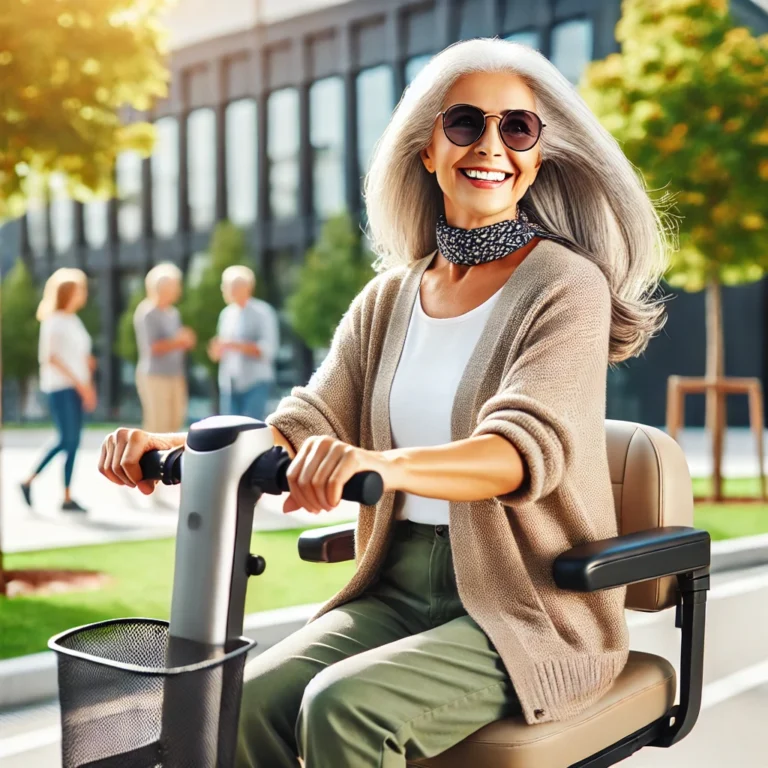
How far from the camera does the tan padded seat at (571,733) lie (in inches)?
71.7

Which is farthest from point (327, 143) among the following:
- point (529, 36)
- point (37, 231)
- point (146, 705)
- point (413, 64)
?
point (146, 705)

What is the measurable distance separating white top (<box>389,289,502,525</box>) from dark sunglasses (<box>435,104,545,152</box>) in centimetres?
27

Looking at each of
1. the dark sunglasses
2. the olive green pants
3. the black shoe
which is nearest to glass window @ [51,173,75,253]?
the black shoe

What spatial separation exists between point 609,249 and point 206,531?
105 cm

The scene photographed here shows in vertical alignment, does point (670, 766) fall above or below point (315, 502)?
below

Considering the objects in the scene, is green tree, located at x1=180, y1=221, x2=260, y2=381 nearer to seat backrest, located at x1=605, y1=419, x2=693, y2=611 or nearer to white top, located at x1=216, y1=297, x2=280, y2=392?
white top, located at x1=216, y1=297, x2=280, y2=392

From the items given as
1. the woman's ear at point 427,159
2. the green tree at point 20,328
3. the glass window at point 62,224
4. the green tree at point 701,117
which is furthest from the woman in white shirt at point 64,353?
the glass window at point 62,224

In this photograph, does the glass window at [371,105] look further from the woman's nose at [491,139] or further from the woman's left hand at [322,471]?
the woman's left hand at [322,471]

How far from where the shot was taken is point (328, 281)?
2477cm

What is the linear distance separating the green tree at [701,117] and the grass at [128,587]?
4.42 m

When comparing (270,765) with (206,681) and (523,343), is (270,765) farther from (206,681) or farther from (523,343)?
(523,343)

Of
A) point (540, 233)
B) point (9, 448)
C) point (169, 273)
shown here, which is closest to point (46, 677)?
point (540, 233)

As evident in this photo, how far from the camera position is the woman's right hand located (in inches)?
74.4

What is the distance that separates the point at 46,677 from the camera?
4223 millimetres
